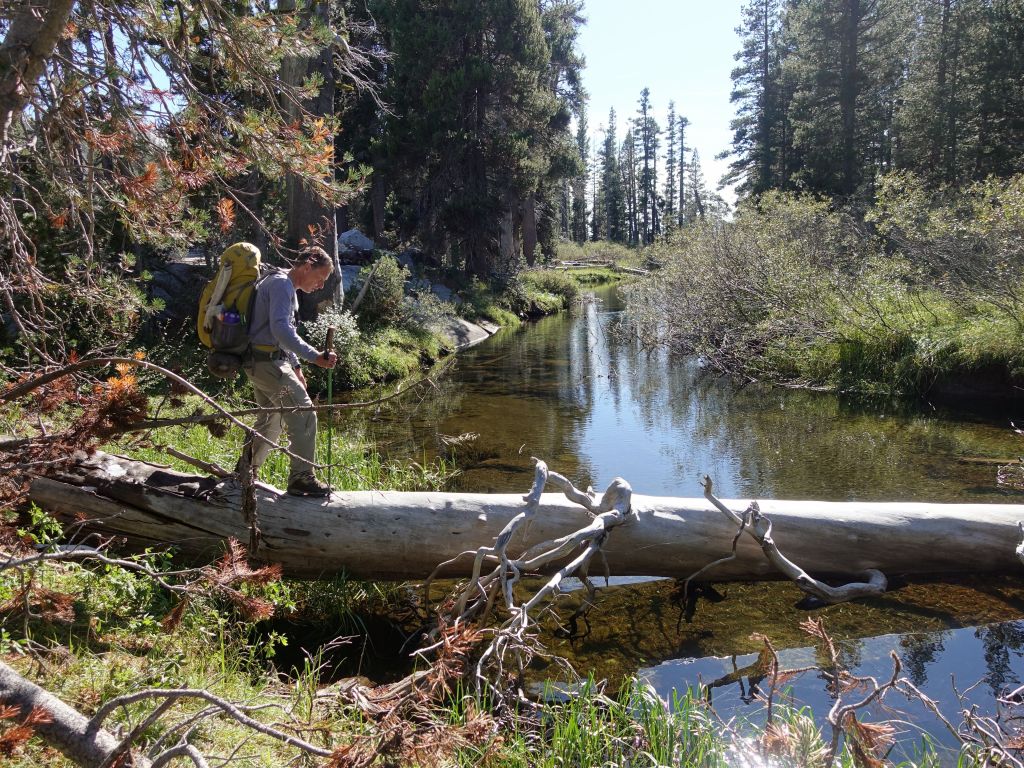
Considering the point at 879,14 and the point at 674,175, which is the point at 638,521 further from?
the point at 674,175

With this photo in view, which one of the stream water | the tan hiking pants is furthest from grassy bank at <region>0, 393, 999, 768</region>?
the tan hiking pants

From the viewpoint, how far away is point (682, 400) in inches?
534

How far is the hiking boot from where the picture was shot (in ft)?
16.9

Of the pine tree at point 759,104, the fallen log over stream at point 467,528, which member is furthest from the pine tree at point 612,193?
the fallen log over stream at point 467,528

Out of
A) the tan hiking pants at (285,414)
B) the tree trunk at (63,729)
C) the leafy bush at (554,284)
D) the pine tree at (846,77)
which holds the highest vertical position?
the pine tree at (846,77)

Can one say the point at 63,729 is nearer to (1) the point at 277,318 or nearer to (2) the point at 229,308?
(1) the point at 277,318

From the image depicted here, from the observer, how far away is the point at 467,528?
519cm

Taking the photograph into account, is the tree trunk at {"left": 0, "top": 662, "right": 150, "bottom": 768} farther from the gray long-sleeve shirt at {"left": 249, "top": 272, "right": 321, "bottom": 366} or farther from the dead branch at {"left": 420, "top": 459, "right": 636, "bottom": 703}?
the gray long-sleeve shirt at {"left": 249, "top": 272, "right": 321, "bottom": 366}

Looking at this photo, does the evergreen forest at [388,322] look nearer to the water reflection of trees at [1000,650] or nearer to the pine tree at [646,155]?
the water reflection of trees at [1000,650]

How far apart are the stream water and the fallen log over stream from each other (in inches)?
12.2

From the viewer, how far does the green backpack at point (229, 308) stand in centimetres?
489

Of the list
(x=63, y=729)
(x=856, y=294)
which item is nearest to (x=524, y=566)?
(x=63, y=729)

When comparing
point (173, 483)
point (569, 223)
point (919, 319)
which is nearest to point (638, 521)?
point (173, 483)

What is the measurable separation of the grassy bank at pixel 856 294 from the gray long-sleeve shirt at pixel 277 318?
34.6 ft
